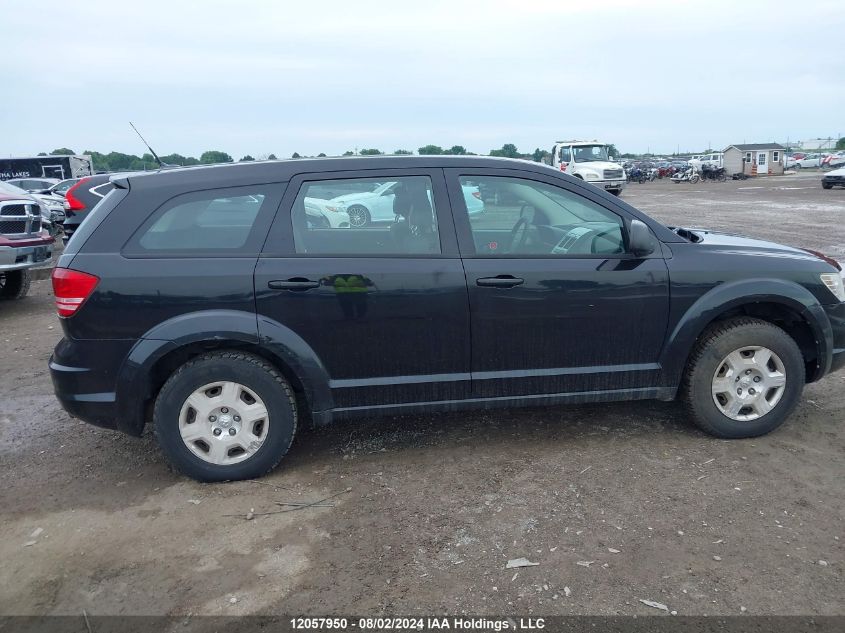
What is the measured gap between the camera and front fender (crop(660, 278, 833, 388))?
405cm

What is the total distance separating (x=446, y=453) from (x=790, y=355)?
2.20 m

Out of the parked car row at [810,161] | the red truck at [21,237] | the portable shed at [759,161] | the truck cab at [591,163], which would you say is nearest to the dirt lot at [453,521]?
the red truck at [21,237]

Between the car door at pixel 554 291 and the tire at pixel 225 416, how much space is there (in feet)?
3.82

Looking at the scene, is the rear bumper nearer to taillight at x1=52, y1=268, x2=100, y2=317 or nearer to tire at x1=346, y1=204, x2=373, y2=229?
taillight at x1=52, y1=268, x2=100, y2=317

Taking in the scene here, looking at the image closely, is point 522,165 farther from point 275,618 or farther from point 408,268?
point 275,618

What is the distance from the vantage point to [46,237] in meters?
9.09

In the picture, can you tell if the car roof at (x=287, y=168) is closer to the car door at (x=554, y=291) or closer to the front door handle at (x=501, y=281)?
the car door at (x=554, y=291)

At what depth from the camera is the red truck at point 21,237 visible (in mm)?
8453

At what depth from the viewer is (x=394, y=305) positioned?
149 inches

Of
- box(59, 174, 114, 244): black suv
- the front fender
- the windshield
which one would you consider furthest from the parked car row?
the front fender

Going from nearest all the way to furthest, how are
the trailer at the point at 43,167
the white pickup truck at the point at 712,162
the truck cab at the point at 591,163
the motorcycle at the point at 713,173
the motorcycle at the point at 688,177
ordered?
the truck cab at the point at 591,163
the trailer at the point at 43,167
the motorcycle at the point at 688,177
the motorcycle at the point at 713,173
the white pickup truck at the point at 712,162

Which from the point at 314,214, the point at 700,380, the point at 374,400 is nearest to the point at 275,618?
the point at 374,400

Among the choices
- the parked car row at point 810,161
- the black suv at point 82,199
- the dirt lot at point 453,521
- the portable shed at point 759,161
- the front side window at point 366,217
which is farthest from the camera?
the parked car row at point 810,161

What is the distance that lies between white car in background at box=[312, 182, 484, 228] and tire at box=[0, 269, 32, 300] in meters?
7.39
